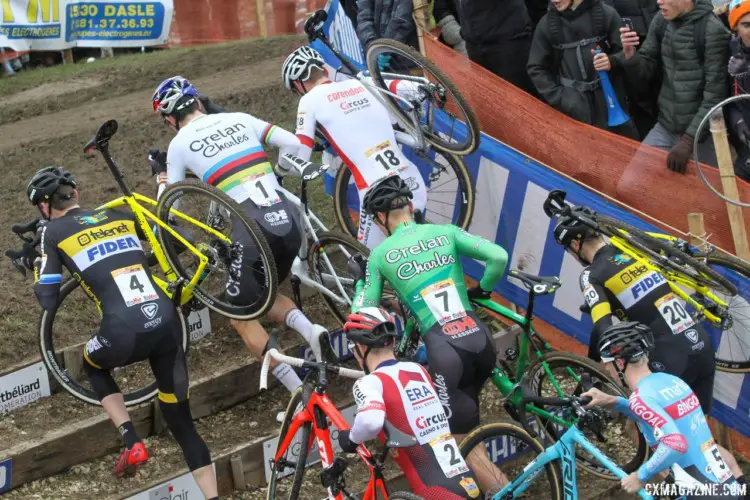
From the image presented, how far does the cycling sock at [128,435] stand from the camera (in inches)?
326

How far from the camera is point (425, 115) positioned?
10.1m

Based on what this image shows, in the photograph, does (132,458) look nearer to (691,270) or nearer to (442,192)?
(442,192)

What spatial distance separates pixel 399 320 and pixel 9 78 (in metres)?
10.3

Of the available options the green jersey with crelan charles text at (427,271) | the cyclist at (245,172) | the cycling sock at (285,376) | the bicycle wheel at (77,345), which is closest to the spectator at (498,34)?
the cyclist at (245,172)

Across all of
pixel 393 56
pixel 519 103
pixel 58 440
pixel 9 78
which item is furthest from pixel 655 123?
pixel 9 78

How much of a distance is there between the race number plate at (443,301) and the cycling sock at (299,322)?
1.52 meters

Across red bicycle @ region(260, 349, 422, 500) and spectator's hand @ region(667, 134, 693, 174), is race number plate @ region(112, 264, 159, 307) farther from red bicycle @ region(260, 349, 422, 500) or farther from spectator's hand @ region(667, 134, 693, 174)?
spectator's hand @ region(667, 134, 693, 174)

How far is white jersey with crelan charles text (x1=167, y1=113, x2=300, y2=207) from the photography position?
9.26 metres

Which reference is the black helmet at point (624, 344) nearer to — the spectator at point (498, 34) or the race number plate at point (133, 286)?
the race number plate at point (133, 286)

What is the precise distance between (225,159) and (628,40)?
3.66 m

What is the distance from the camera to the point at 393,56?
1005 centimetres

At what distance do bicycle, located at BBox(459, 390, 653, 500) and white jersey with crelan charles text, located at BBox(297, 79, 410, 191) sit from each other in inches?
112

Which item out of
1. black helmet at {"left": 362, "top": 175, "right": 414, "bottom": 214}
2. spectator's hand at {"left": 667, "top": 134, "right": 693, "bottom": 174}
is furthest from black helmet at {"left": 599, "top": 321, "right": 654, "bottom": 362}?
spectator's hand at {"left": 667, "top": 134, "right": 693, "bottom": 174}

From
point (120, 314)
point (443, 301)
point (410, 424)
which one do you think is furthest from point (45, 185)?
point (410, 424)
